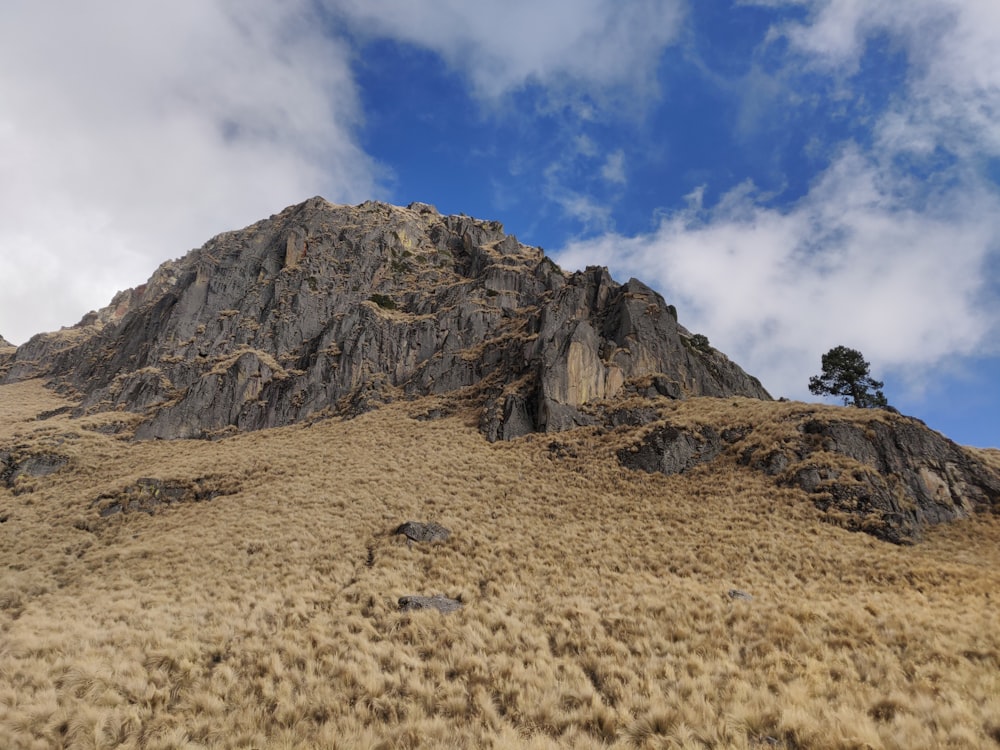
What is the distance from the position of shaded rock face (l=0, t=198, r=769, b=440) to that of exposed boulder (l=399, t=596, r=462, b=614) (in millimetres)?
23330

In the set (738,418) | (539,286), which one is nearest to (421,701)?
(738,418)

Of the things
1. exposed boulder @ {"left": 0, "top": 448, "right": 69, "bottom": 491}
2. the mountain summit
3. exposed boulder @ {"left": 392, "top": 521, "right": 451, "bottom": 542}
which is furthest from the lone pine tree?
exposed boulder @ {"left": 0, "top": 448, "right": 69, "bottom": 491}

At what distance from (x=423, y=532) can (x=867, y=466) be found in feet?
83.8

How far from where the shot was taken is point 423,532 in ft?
75.9

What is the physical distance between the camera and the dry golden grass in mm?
8703

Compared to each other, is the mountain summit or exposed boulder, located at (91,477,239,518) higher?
the mountain summit

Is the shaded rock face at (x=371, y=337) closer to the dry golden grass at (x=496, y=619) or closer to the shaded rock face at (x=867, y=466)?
the shaded rock face at (x=867, y=466)

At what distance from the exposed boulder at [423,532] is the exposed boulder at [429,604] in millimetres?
6331

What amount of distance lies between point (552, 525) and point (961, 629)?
53.6 feet

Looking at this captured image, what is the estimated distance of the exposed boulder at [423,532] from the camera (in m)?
22.7

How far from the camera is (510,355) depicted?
5209 cm

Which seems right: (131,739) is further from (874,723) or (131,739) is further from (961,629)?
(961,629)

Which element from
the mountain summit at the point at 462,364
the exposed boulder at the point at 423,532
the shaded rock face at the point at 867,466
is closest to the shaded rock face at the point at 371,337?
the mountain summit at the point at 462,364

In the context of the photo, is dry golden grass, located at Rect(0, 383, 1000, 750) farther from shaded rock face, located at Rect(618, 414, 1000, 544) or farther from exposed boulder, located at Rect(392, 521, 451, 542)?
shaded rock face, located at Rect(618, 414, 1000, 544)
